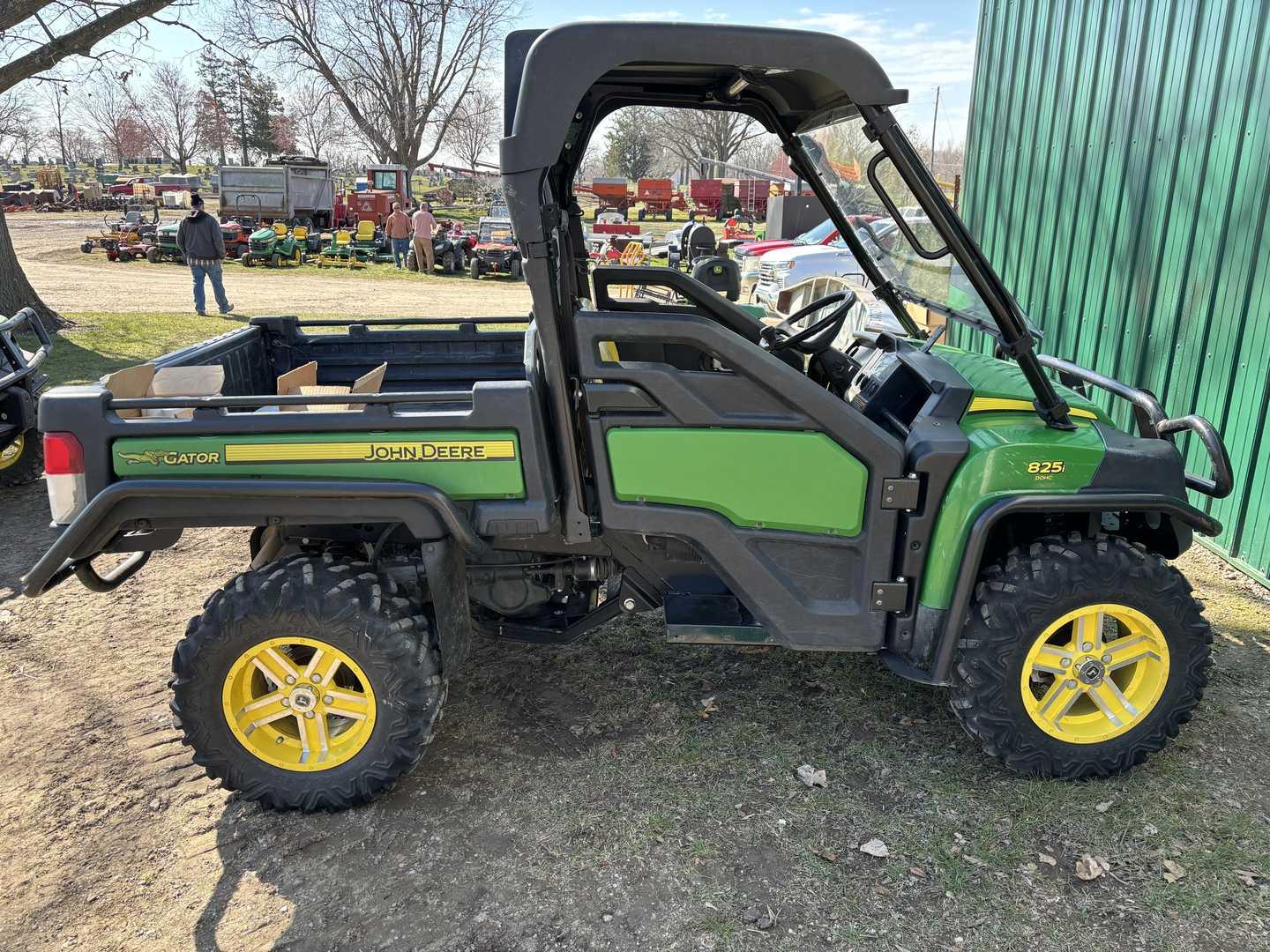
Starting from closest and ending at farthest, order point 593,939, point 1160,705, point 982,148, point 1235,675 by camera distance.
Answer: point 593,939
point 1160,705
point 1235,675
point 982,148

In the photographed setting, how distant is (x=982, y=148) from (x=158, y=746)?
784 centimetres

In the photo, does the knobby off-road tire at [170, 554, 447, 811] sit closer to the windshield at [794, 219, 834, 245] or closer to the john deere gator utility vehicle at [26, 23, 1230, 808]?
the john deere gator utility vehicle at [26, 23, 1230, 808]

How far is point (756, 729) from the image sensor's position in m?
3.45

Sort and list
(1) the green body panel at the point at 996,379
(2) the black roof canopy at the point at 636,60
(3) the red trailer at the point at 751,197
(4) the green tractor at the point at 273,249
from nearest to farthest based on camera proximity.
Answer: (2) the black roof canopy at the point at 636,60 → (1) the green body panel at the point at 996,379 → (4) the green tractor at the point at 273,249 → (3) the red trailer at the point at 751,197

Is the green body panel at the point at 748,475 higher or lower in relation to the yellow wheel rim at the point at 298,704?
higher

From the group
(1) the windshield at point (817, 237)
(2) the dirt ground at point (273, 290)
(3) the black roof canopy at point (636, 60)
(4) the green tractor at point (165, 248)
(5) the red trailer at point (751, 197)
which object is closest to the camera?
(3) the black roof canopy at point (636, 60)

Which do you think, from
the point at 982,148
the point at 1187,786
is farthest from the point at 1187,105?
the point at 1187,786

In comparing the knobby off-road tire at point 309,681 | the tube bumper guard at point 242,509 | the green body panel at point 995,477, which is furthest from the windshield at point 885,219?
the knobby off-road tire at point 309,681

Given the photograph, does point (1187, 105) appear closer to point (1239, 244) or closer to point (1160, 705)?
point (1239, 244)

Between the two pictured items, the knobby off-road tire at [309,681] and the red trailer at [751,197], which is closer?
the knobby off-road tire at [309,681]

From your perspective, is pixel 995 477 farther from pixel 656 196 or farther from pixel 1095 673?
pixel 656 196

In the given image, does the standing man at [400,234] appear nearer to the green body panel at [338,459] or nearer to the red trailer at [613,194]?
the red trailer at [613,194]

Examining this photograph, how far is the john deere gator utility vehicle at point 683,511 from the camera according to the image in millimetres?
2787

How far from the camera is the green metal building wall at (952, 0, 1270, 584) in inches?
189
